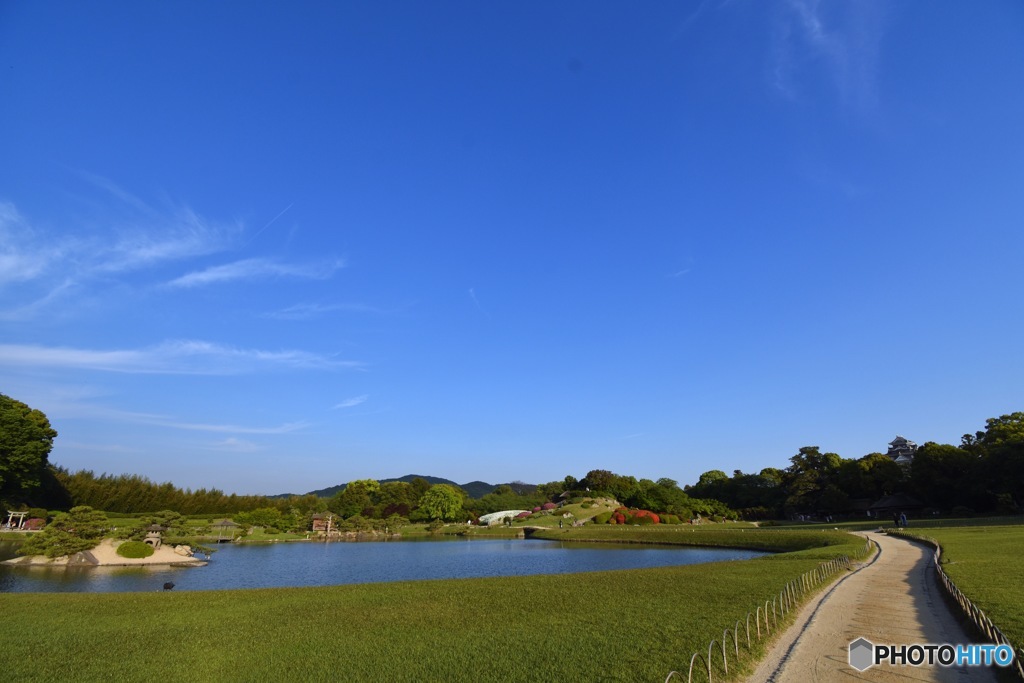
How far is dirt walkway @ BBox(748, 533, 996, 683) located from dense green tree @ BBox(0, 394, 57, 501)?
75.2 metres

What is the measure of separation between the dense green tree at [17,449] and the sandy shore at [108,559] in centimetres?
2157

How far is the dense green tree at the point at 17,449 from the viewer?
56469 mm

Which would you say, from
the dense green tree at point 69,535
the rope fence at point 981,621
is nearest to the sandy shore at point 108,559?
the dense green tree at point 69,535

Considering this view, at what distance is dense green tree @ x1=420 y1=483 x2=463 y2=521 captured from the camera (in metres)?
105

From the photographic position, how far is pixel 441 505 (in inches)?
4183

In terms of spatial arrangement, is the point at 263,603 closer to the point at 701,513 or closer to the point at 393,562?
the point at 393,562

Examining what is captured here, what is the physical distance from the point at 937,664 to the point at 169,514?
5797 centimetres

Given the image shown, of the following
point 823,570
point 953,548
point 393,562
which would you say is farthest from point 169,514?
point 953,548

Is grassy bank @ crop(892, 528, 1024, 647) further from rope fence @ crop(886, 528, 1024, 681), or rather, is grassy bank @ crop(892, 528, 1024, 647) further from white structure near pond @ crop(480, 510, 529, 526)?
white structure near pond @ crop(480, 510, 529, 526)

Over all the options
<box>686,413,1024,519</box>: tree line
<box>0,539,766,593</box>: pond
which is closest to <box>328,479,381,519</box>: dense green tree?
<box>0,539,766,593</box>: pond

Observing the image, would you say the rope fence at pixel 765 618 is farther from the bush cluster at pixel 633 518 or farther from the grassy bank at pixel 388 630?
the bush cluster at pixel 633 518

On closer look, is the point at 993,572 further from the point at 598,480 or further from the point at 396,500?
the point at 396,500

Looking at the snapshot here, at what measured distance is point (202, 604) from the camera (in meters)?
21.2

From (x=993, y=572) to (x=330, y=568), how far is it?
42582 millimetres
